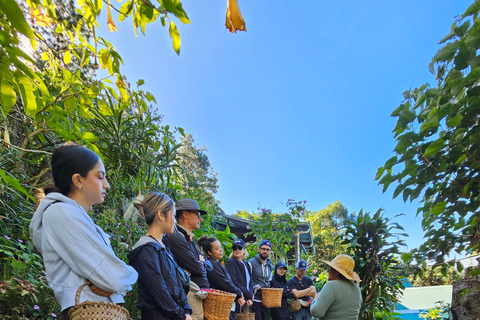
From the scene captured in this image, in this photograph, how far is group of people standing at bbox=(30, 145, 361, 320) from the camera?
4.77ft

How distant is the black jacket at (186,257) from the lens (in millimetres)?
3143

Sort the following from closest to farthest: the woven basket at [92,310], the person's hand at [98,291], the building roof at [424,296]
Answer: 1. the woven basket at [92,310]
2. the person's hand at [98,291]
3. the building roof at [424,296]

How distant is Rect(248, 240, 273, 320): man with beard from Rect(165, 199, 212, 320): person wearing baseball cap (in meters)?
1.89

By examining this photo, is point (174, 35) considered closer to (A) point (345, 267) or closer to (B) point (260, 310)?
(A) point (345, 267)

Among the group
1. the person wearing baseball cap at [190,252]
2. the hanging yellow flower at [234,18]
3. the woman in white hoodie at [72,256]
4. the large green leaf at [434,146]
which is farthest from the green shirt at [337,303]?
the hanging yellow flower at [234,18]

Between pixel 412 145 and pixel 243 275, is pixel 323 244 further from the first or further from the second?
pixel 412 145

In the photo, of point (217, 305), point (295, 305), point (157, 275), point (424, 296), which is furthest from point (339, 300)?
point (424, 296)

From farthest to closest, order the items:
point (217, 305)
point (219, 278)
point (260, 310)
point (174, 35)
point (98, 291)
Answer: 1. point (260, 310)
2. point (219, 278)
3. point (217, 305)
4. point (174, 35)
5. point (98, 291)

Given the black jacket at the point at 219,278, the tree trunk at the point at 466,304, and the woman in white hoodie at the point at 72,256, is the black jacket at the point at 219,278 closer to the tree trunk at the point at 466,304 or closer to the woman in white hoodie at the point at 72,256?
the woman in white hoodie at the point at 72,256

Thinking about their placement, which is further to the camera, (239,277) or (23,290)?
(239,277)

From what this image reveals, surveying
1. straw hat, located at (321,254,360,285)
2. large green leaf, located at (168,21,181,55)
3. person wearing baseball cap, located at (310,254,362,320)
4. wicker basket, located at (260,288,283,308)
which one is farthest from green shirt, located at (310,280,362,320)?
large green leaf, located at (168,21,181,55)

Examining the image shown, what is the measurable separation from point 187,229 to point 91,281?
6.66 ft

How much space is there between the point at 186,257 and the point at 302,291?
336 centimetres

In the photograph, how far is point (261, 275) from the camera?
17.8 ft
